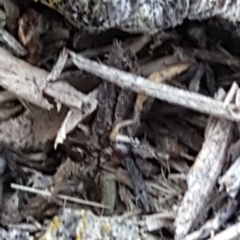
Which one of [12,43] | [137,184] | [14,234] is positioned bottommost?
[14,234]

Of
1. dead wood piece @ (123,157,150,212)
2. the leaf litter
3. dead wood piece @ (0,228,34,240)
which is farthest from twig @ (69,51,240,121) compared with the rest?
dead wood piece @ (0,228,34,240)

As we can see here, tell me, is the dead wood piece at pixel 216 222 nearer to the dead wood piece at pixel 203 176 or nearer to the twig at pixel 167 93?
the dead wood piece at pixel 203 176

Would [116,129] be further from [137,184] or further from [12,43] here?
[12,43]

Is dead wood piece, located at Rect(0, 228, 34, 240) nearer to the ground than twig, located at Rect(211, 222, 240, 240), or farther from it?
nearer to the ground

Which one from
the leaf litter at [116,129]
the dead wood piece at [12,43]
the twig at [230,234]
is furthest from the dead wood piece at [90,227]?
the dead wood piece at [12,43]

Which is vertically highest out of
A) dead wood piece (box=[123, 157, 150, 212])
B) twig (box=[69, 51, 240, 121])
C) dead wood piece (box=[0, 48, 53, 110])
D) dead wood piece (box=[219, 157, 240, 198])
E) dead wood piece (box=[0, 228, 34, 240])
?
twig (box=[69, 51, 240, 121])

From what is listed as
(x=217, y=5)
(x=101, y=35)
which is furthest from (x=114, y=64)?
(x=217, y=5)

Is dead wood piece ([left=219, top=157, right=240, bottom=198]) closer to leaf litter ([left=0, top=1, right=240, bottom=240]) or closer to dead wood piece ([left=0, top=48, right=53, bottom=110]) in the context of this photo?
leaf litter ([left=0, top=1, right=240, bottom=240])

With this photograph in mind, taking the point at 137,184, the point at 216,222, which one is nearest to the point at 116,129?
the point at 137,184
